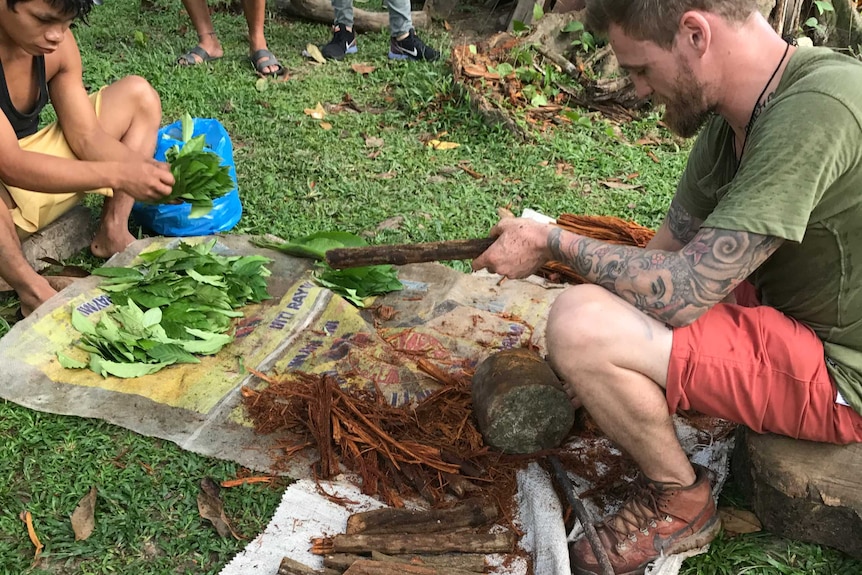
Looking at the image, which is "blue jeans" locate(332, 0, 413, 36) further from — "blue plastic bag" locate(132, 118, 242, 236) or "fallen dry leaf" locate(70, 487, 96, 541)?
"fallen dry leaf" locate(70, 487, 96, 541)

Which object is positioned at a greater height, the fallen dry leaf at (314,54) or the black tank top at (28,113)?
the black tank top at (28,113)

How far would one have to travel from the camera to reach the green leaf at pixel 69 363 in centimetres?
295

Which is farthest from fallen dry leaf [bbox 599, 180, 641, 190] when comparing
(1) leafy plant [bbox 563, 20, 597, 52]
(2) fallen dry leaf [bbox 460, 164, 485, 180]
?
(1) leafy plant [bbox 563, 20, 597, 52]

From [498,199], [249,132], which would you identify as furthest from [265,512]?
[249,132]

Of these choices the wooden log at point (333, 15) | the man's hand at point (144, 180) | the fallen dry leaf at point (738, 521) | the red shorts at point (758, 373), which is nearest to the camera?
the red shorts at point (758, 373)

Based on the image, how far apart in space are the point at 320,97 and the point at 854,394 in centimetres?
453

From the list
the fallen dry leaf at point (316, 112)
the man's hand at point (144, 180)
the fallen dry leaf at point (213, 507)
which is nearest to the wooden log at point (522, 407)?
the fallen dry leaf at point (213, 507)

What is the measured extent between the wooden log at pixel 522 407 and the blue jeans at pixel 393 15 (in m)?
4.39

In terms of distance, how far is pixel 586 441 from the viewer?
9.07ft

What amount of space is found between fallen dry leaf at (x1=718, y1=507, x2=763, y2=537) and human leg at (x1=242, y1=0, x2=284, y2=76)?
482 cm

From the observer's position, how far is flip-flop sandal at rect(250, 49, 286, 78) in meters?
5.96

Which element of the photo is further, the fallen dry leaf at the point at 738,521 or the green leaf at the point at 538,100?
the green leaf at the point at 538,100

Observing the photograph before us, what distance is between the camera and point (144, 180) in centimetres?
339

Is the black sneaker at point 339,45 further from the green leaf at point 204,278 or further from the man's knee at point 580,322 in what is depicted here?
the man's knee at point 580,322
